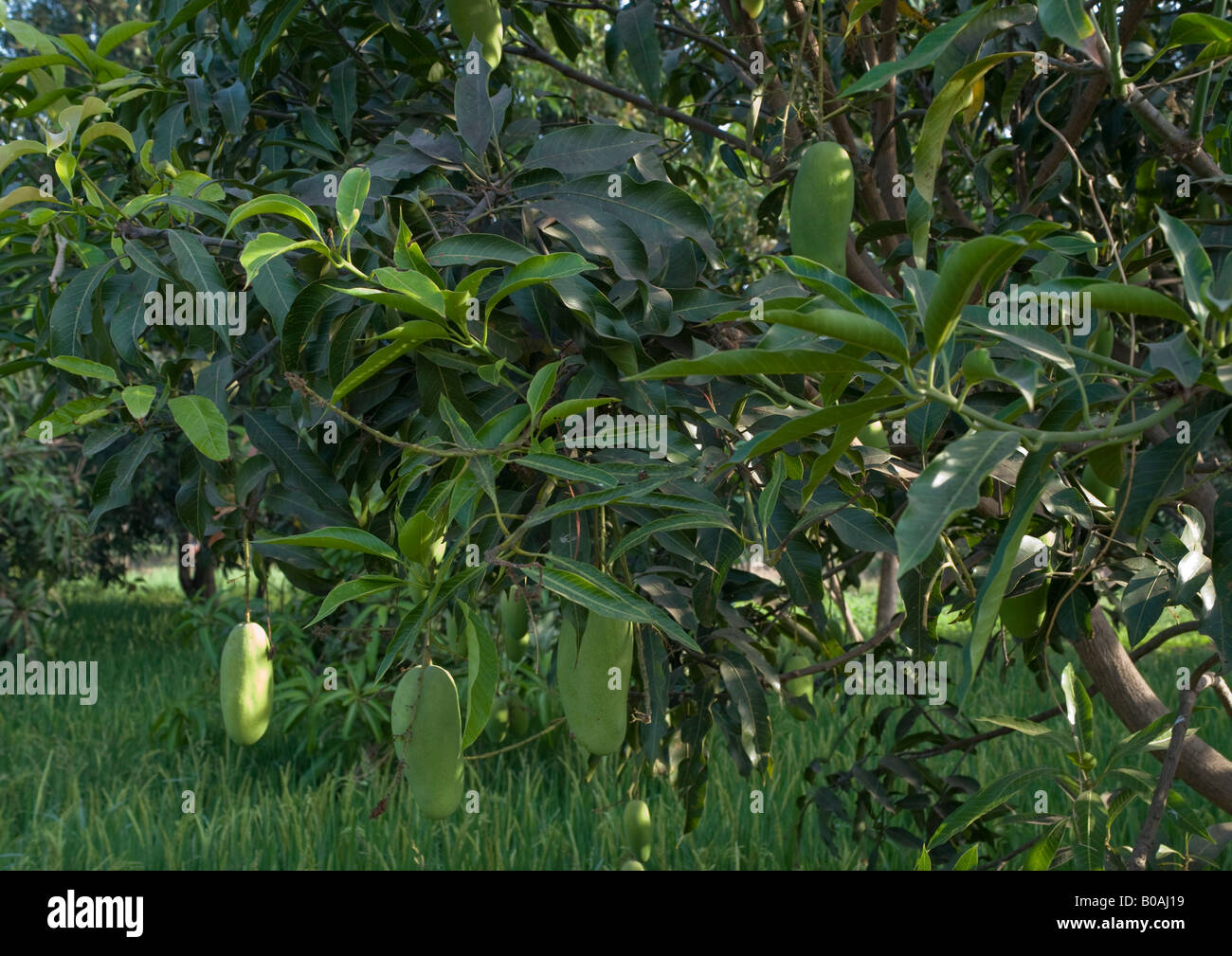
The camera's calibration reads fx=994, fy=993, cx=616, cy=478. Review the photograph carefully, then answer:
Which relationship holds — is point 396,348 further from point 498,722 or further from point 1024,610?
point 498,722

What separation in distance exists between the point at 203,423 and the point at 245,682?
0.28m

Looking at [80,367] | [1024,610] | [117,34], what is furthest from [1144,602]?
[117,34]

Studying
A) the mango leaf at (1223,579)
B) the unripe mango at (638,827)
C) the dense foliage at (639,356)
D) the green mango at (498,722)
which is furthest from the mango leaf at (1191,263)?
the green mango at (498,722)

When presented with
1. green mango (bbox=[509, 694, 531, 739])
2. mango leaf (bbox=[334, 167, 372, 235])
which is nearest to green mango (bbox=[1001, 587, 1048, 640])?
mango leaf (bbox=[334, 167, 372, 235])

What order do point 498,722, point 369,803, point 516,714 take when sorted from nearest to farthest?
point 498,722
point 516,714
point 369,803

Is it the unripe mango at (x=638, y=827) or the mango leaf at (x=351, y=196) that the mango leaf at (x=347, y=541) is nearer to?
the mango leaf at (x=351, y=196)

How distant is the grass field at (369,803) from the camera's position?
6.97 feet

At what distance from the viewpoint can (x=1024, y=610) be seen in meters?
1.07

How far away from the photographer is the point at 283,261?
89 cm

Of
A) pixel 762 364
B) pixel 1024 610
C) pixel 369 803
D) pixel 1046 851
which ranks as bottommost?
pixel 369 803

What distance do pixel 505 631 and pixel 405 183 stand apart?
61 cm

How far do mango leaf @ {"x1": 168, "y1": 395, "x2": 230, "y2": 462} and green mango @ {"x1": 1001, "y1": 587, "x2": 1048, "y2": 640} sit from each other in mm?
797

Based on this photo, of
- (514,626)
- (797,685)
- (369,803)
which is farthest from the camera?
(369,803)

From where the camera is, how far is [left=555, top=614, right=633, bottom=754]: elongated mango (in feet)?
2.59
